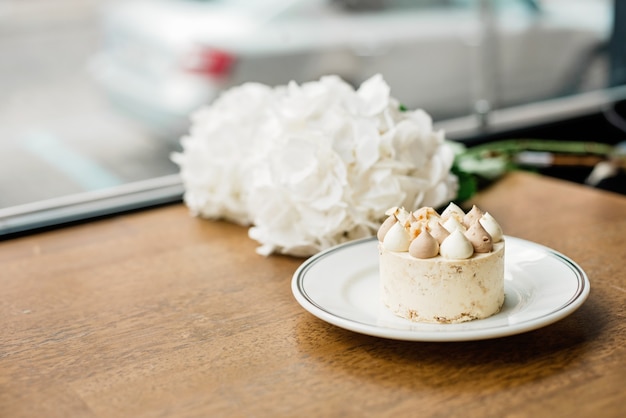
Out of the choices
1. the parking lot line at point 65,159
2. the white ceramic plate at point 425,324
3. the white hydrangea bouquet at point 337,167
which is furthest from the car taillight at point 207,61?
the white ceramic plate at point 425,324

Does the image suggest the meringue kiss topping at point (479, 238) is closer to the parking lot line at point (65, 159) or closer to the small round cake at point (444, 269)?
the small round cake at point (444, 269)

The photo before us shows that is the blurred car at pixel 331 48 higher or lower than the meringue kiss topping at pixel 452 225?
lower

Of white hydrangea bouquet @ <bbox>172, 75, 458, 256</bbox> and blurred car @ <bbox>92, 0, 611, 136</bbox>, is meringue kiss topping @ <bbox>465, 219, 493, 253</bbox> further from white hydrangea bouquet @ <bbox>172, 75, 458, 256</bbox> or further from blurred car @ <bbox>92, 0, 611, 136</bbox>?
blurred car @ <bbox>92, 0, 611, 136</bbox>

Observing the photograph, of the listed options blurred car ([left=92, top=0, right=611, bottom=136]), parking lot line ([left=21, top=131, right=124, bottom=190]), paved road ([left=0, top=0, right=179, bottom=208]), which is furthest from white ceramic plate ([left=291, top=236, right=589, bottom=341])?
blurred car ([left=92, top=0, right=611, bottom=136])

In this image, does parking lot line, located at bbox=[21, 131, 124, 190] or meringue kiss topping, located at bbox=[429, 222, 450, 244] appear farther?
parking lot line, located at bbox=[21, 131, 124, 190]

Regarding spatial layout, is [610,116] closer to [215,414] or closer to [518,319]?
[518,319]
